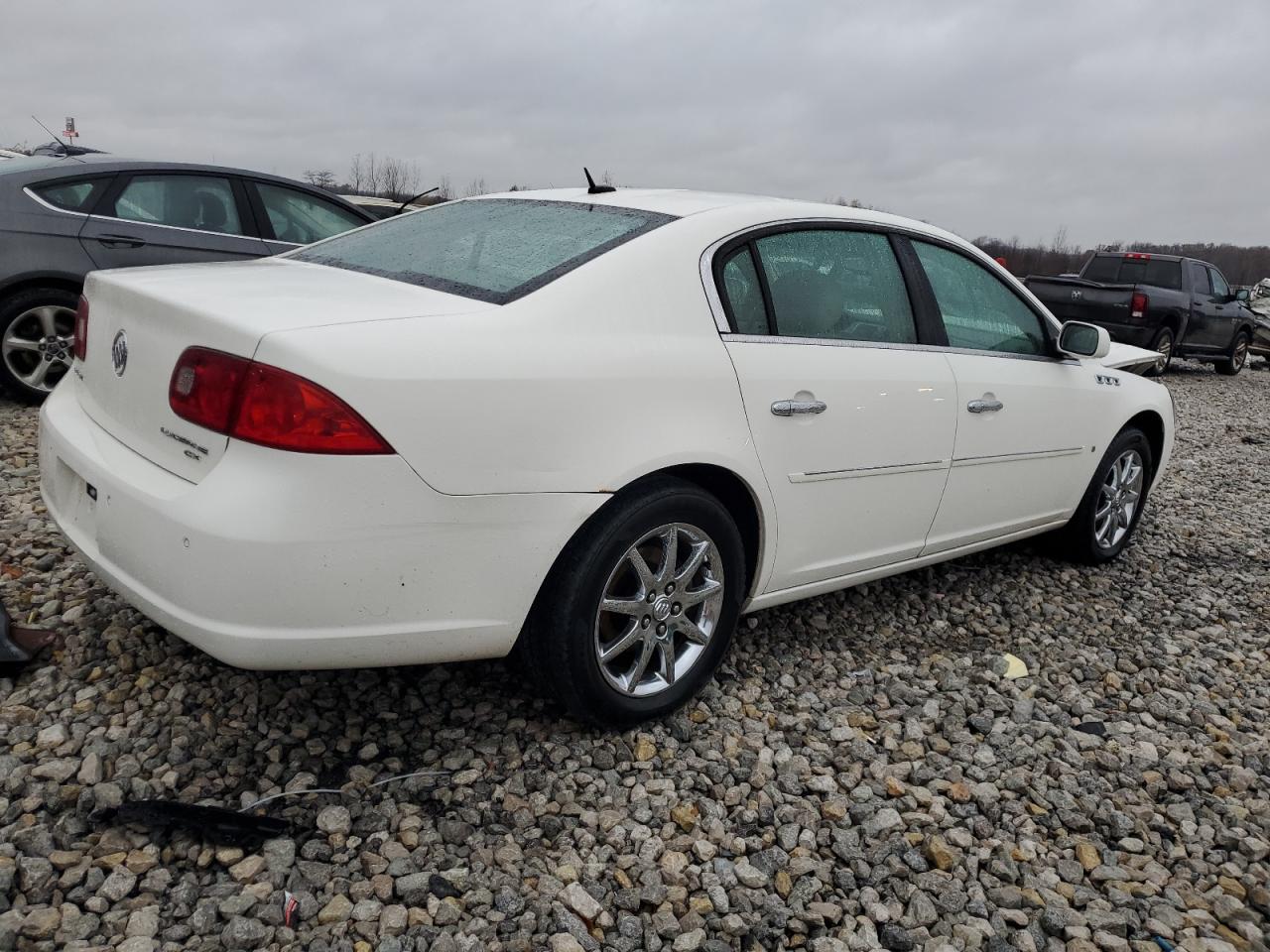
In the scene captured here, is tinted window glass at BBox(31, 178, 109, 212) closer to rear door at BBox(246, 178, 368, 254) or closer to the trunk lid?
rear door at BBox(246, 178, 368, 254)

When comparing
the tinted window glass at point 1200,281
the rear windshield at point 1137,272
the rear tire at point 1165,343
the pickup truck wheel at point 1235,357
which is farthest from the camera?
the pickup truck wheel at point 1235,357

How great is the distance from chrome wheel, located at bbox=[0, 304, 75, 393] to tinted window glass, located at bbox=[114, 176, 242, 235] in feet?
2.38

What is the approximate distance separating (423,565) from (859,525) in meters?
1.54

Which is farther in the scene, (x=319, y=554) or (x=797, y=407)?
(x=797, y=407)

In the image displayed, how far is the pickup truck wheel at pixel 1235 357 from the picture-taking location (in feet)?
49.5

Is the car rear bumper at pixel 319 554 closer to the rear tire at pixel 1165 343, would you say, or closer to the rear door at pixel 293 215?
the rear door at pixel 293 215

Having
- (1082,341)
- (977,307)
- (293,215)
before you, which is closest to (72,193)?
(293,215)

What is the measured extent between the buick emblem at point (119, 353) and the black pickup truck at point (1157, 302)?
40.3 ft

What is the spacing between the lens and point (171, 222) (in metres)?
6.02

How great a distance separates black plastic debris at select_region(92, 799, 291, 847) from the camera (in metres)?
2.23

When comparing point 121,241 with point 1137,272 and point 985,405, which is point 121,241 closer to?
point 985,405

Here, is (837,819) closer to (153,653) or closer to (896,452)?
(896,452)

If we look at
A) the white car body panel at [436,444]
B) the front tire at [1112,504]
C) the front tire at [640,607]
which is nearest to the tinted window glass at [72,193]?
the white car body panel at [436,444]

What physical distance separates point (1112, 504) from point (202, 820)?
13.2 ft
